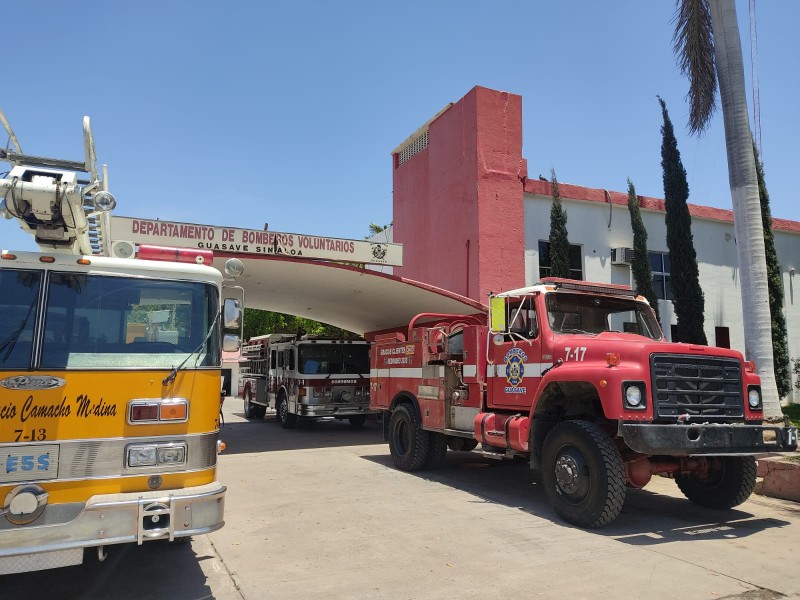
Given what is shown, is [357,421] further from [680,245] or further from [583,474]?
[583,474]

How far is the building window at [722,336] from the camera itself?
1966cm

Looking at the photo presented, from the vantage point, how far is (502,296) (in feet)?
27.8

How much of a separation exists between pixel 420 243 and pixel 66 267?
54.8 feet

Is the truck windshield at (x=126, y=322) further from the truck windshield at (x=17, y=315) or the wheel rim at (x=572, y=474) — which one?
the wheel rim at (x=572, y=474)

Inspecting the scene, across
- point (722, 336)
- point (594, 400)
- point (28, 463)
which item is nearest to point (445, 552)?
point (594, 400)

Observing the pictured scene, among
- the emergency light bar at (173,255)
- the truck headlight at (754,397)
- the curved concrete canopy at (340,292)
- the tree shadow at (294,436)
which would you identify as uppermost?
the curved concrete canopy at (340,292)

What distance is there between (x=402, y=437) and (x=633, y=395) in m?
5.20

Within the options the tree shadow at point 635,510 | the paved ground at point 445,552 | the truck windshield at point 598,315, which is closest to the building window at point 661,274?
the tree shadow at point 635,510

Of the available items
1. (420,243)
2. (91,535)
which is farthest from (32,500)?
(420,243)

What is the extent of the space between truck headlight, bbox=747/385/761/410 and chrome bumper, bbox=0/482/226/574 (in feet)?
19.7

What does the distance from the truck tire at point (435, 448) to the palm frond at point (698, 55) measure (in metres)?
9.27

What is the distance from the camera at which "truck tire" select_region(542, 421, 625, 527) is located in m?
6.36

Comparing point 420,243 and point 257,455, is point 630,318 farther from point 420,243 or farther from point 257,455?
point 420,243

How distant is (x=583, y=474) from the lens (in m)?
6.63
